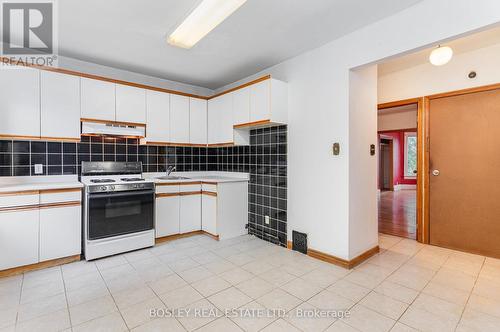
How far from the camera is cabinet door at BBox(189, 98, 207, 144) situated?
3959mm

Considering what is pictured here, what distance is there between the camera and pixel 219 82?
4164 millimetres

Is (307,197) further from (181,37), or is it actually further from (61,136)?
(61,136)

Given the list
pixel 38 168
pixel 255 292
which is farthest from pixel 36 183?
pixel 255 292

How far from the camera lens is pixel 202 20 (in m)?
2.19

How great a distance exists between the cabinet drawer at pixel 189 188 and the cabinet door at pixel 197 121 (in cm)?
77

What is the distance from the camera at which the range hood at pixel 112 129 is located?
3.03 meters

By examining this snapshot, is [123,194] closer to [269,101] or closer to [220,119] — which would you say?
[220,119]

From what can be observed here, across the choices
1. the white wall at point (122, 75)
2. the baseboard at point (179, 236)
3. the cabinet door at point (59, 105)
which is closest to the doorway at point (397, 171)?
the baseboard at point (179, 236)

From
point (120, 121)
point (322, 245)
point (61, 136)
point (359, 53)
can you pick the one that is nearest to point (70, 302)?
point (61, 136)

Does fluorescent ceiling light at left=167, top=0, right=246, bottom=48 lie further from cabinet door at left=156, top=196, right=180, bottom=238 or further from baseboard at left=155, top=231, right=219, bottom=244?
baseboard at left=155, top=231, right=219, bottom=244

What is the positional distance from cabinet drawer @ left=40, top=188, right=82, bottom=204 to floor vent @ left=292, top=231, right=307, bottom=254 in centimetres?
259

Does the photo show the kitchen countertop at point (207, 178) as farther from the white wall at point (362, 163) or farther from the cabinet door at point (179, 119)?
the white wall at point (362, 163)

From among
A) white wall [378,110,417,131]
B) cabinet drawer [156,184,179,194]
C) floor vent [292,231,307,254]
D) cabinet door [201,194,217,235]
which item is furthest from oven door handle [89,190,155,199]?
white wall [378,110,417,131]

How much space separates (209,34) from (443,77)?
301cm
